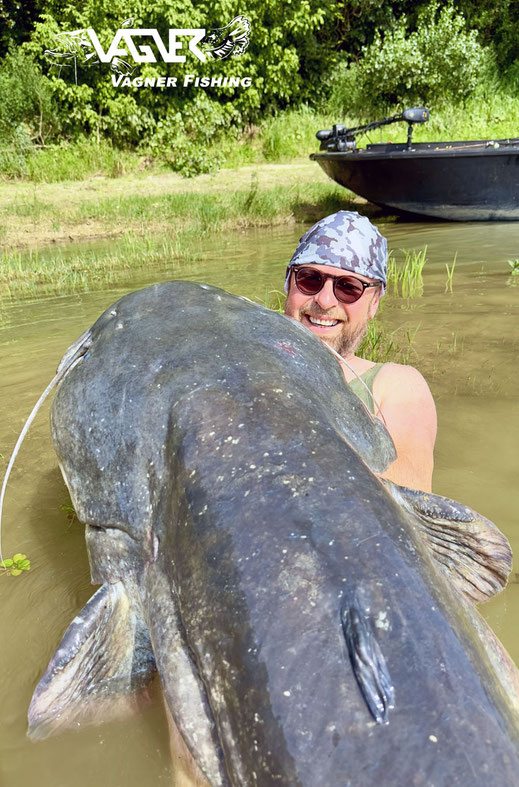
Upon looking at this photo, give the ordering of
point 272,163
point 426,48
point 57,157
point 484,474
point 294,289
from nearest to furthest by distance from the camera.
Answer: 1. point 294,289
2. point 484,474
3. point 57,157
4. point 272,163
5. point 426,48

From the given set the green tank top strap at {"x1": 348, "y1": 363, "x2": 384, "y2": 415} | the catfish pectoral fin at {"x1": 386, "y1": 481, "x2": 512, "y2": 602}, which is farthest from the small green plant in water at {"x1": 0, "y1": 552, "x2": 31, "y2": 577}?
the catfish pectoral fin at {"x1": 386, "y1": 481, "x2": 512, "y2": 602}

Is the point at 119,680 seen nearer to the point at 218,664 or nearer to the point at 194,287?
the point at 218,664

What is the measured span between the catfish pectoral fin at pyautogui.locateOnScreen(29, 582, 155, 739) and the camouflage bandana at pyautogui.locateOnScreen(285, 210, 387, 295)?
1.77m

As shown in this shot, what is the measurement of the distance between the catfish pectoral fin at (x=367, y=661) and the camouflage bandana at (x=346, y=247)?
6.30ft

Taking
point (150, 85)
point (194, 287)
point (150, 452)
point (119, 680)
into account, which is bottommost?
point (119, 680)

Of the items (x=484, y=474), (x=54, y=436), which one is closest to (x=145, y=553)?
(x=54, y=436)

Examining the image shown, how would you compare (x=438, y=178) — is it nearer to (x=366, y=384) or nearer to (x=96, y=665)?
(x=366, y=384)

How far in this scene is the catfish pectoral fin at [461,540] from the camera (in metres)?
1.24

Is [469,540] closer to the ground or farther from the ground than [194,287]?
closer to the ground

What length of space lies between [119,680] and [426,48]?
71.7 ft

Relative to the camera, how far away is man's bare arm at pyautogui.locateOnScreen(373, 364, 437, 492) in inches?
82.8

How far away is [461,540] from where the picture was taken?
1265 mm

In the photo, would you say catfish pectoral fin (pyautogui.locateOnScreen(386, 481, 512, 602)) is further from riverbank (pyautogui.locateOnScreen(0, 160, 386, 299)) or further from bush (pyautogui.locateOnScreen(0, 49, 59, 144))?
bush (pyautogui.locateOnScreen(0, 49, 59, 144))

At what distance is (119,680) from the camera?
1.23m
